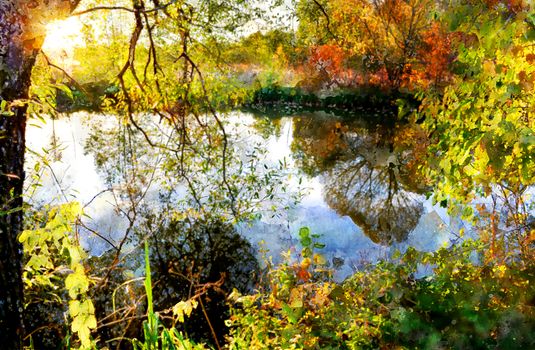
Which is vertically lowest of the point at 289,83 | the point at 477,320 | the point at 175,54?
the point at 477,320

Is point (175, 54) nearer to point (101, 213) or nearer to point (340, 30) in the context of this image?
point (101, 213)

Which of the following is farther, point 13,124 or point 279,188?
point 279,188

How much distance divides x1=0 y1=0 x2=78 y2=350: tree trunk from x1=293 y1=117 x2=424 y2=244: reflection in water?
6708mm

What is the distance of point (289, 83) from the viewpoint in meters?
25.3

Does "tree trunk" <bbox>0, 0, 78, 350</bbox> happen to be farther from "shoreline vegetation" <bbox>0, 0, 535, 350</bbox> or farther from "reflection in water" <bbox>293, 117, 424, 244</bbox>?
"reflection in water" <bbox>293, 117, 424, 244</bbox>

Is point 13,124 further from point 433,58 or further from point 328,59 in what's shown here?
point 328,59

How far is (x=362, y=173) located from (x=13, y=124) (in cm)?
1083

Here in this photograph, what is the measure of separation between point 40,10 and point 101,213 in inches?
278

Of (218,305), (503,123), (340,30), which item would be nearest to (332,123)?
(340,30)

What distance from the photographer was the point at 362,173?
12.0m

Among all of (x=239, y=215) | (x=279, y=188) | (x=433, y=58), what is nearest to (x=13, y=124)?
(x=239, y=215)

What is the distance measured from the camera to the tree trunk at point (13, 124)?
1635 mm

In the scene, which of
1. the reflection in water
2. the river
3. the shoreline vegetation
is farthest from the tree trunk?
the reflection in water

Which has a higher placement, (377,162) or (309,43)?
(309,43)
